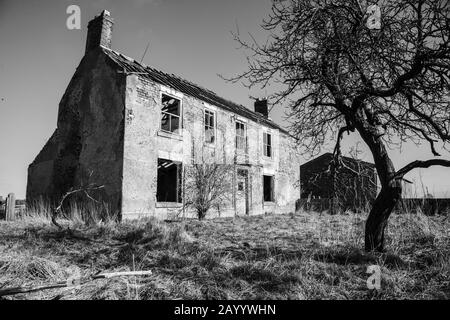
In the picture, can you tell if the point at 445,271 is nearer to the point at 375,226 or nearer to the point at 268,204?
the point at 375,226

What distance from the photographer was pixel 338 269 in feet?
14.0

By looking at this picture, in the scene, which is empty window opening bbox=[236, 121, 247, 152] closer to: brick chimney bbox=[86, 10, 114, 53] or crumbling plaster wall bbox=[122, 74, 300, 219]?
crumbling plaster wall bbox=[122, 74, 300, 219]

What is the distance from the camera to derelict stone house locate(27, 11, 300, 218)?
10.3m

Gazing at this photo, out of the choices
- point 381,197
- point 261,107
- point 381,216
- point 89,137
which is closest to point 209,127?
point 89,137

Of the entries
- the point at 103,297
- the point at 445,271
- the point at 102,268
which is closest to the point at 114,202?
the point at 102,268

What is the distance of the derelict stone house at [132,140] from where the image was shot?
10305 mm

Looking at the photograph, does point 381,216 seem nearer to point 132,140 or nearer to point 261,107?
point 132,140

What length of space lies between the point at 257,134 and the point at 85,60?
912 centimetres

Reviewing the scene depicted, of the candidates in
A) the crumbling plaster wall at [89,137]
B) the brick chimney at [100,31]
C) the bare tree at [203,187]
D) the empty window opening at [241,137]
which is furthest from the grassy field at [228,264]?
the empty window opening at [241,137]

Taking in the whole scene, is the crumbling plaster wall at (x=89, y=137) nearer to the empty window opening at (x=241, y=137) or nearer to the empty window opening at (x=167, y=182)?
the empty window opening at (x=167, y=182)

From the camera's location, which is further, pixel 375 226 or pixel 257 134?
pixel 257 134

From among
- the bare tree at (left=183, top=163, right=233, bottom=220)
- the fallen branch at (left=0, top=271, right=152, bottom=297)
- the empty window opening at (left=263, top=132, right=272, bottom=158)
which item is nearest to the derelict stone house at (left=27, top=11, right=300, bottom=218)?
the bare tree at (left=183, top=163, right=233, bottom=220)

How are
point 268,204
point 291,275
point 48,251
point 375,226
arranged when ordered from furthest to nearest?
point 268,204 < point 48,251 < point 375,226 < point 291,275

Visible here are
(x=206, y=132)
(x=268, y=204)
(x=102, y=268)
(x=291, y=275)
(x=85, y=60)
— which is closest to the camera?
(x=291, y=275)
